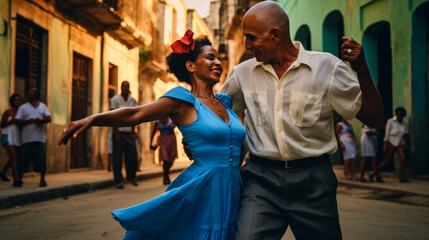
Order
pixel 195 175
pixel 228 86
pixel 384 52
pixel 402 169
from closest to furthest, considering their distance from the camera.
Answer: pixel 195 175 < pixel 228 86 < pixel 402 169 < pixel 384 52

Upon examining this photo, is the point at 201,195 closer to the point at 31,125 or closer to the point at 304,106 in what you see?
the point at 304,106

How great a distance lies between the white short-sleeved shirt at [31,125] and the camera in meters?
9.11

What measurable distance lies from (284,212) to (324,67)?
821 mm

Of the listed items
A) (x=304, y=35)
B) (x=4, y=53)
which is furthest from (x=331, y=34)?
(x=4, y=53)

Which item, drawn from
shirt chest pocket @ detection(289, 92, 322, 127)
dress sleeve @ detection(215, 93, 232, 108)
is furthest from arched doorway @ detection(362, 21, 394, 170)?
shirt chest pocket @ detection(289, 92, 322, 127)

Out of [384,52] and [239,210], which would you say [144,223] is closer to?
[239,210]

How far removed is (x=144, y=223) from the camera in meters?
2.57

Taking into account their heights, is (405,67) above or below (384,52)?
below

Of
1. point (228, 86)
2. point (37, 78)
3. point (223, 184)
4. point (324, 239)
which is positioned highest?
point (37, 78)

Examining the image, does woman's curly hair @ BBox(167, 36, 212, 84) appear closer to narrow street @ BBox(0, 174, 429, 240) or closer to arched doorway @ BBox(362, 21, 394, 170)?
narrow street @ BBox(0, 174, 429, 240)

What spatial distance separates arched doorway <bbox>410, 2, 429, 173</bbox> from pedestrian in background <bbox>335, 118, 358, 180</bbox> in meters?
1.35

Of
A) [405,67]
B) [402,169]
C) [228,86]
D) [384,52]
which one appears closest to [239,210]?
[228,86]

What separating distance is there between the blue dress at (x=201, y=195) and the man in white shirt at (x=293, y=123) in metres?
0.11

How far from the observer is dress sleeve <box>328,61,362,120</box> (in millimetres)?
2660
